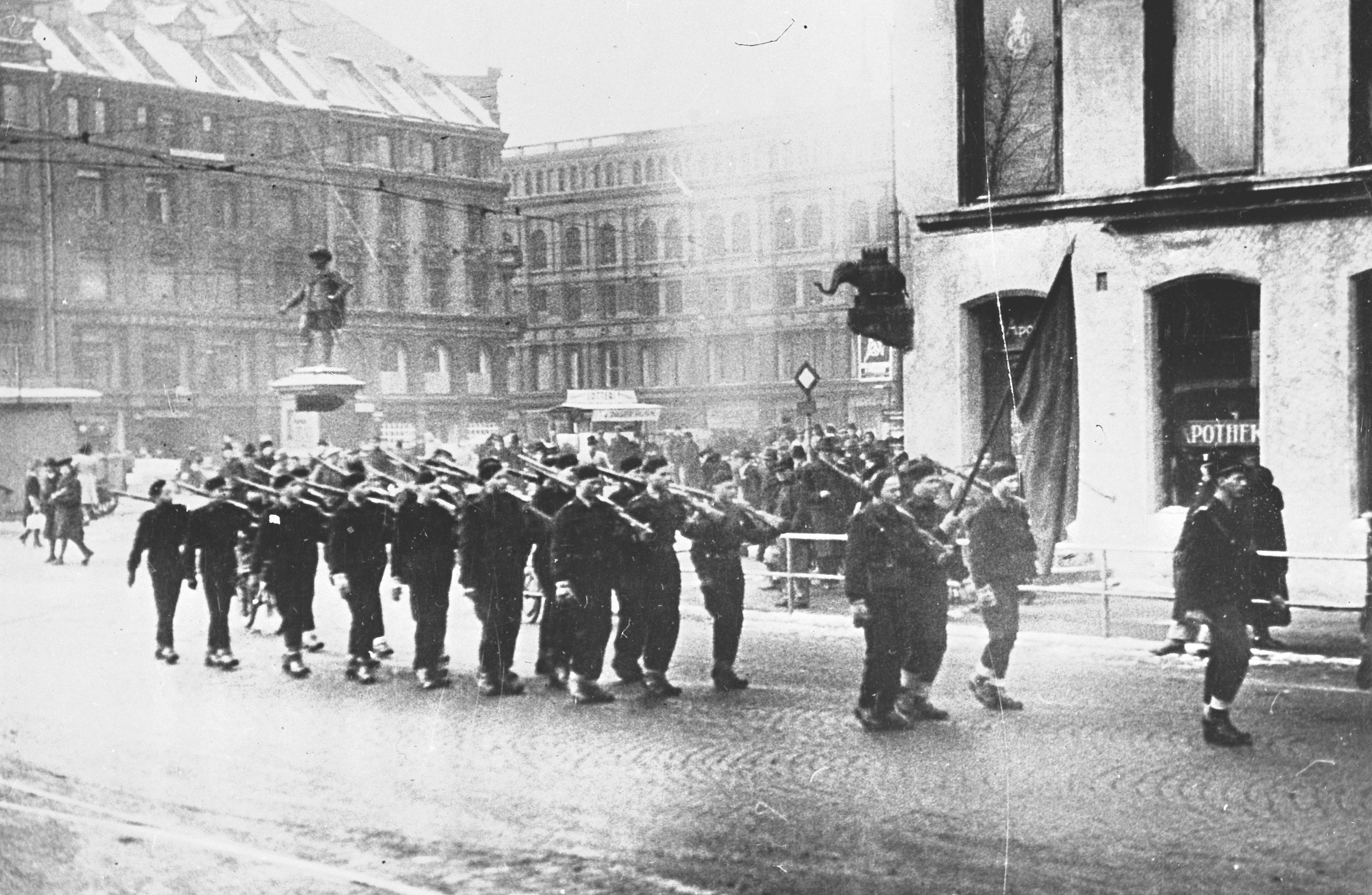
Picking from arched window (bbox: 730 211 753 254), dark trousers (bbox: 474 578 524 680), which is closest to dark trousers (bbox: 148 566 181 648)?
dark trousers (bbox: 474 578 524 680)

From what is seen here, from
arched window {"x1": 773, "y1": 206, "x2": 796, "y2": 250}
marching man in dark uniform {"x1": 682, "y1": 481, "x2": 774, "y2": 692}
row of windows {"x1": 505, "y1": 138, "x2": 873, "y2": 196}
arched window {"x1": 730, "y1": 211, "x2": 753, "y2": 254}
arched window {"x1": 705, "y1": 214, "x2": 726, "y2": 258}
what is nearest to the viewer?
marching man in dark uniform {"x1": 682, "y1": 481, "x2": 774, "y2": 692}

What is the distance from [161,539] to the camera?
14914 mm

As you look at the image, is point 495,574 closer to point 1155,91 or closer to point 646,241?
point 1155,91

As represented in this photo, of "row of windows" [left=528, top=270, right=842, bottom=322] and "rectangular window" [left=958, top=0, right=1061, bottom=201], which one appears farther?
"row of windows" [left=528, top=270, right=842, bottom=322]

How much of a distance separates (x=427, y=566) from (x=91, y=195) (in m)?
5.36

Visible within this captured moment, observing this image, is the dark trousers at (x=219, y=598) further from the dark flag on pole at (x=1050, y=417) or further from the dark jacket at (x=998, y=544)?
the dark flag on pole at (x=1050, y=417)

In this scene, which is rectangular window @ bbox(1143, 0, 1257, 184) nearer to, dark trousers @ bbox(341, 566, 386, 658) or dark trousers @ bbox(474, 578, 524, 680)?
dark trousers @ bbox(474, 578, 524, 680)

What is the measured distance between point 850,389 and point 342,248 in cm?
2656

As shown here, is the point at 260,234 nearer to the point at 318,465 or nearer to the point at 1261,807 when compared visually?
the point at 318,465

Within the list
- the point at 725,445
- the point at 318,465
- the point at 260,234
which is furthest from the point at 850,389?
the point at 318,465

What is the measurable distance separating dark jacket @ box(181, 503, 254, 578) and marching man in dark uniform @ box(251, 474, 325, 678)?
10.8 inches

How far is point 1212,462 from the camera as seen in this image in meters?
18.1

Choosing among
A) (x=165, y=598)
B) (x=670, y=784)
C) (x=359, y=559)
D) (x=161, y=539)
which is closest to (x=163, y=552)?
(x=161, y=539)

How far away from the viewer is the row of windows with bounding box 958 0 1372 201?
17.9 meters
